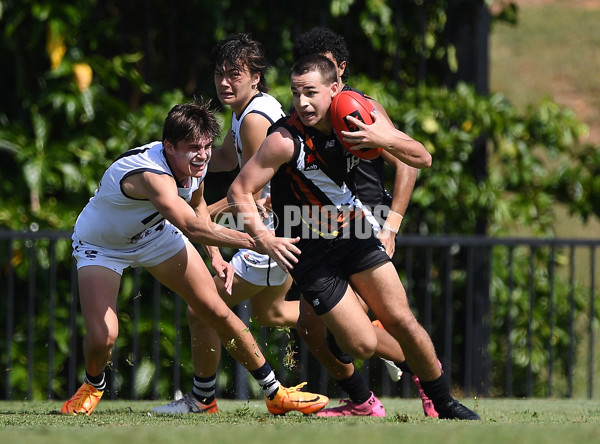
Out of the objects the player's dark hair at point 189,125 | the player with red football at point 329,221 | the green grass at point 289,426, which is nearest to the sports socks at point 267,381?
the green grass at point 289,426

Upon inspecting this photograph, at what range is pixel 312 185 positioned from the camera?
5223 millimetres

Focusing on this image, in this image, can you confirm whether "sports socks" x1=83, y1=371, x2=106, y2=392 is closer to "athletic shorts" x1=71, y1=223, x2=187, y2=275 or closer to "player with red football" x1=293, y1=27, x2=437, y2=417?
"athletic shorts" x1=71, y1=223, x2=187, y2=275

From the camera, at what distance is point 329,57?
18.6ft

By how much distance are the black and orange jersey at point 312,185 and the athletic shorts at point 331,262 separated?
68 mm

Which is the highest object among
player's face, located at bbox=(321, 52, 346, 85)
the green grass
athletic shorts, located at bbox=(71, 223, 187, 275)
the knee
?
player's face, located at bbox=(321, 52, 346, 85)

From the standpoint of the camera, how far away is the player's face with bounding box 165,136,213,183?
208 inches

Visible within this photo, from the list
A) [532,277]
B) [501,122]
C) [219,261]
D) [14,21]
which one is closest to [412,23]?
[501,122]

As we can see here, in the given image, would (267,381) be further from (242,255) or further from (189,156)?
(189,156)

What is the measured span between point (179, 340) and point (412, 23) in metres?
3.63

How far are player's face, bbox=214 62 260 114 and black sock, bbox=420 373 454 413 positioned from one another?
187cm

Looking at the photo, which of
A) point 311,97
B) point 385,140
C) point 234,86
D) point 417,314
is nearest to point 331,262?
point 385,140

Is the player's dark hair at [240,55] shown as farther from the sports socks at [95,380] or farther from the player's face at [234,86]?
the sports socks at [95,380]

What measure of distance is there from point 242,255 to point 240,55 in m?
1.15

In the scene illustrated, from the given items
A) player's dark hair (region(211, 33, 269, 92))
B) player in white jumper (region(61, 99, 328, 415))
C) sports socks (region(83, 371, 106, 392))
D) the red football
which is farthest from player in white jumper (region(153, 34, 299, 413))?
the red football
